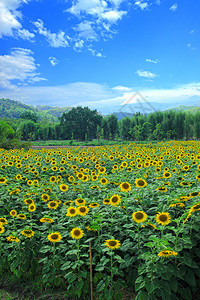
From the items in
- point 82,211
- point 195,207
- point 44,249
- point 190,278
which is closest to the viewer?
point 190,278

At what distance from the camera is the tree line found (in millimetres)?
38000

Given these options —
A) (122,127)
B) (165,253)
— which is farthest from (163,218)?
(122,127)

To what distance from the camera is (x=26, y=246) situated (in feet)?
8.54

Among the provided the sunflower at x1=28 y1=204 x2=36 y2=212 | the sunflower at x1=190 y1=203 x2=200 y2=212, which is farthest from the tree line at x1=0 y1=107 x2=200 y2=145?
the sunflower at x1=190 y1=203 x2=200 y2=212

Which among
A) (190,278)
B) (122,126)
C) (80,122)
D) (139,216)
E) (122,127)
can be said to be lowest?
(190,278)

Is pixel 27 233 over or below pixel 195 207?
below

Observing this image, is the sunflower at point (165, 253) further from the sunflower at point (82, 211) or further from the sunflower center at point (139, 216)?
the sunflower at point (82, 211)

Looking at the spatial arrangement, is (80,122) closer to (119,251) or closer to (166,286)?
(119,251)

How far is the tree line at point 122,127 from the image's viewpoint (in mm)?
38000

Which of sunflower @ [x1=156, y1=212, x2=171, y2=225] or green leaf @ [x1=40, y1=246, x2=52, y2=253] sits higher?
sunflower @ [x1=156, y1=212, x2=171, y2=225]

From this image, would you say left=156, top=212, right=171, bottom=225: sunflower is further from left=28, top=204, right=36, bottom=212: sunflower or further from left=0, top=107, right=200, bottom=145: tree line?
left=0, top=107, right=200, bottom=145: tree line

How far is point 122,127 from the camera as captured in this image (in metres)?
42.4

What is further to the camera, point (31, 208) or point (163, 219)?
point (31, 208)

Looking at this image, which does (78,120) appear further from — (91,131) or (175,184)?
(175,184)
